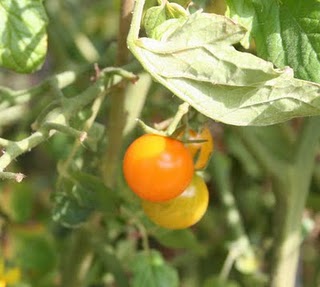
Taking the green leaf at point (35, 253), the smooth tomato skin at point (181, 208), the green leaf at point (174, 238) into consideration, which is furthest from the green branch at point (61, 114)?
the green leaf at point (35, 253)

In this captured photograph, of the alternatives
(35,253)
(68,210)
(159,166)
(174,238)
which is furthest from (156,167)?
(35,253)

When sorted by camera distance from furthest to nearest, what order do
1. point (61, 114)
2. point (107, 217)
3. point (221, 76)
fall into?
point (107, 217)
point (61, 114)
point (221, 76)

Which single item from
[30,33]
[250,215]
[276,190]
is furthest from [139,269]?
[250,215]

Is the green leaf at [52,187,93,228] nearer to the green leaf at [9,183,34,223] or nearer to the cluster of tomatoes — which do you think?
the cluster of tomatoes

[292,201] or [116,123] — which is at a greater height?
[116,123]

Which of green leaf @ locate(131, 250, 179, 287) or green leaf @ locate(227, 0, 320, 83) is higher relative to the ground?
green leaf @ locate(227, 0, 320, 83)

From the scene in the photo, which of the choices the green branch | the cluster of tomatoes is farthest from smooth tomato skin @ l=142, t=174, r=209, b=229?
the green branch

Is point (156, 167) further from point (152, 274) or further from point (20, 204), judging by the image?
point (20, 204)

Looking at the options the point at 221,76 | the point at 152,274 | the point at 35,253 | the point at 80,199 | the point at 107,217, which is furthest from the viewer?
the point at 35,253
